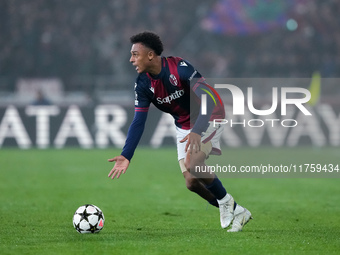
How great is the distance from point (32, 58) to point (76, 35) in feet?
7.54

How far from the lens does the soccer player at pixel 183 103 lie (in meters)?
6.96

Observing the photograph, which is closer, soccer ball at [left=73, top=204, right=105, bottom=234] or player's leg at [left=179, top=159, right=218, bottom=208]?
soccer ball at [left=73, top=204, right=105, bottom=234]

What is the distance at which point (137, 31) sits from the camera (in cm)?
2809

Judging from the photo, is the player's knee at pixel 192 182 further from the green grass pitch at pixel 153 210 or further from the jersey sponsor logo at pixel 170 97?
the jersey sponsor logo at pixel 170 97

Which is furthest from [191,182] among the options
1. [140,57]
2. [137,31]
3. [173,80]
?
[137,31]

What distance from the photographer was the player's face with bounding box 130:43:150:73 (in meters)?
6.97

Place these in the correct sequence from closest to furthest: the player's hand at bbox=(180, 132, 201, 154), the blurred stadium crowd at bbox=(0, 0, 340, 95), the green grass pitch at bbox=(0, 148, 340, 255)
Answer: the green grass pitch at bbox=(0, 148, 340, 255), the player's hand at bbox=(180, 132, 201, 154), the blurred stadium crowd at bbox=(0, 0, 340, 95)

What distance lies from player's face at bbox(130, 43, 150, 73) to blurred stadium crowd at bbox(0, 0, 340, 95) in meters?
18.5

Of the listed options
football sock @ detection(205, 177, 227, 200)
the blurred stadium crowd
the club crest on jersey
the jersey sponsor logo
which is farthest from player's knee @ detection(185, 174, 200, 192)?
the blurred stadium crowd

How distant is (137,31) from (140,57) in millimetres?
21403

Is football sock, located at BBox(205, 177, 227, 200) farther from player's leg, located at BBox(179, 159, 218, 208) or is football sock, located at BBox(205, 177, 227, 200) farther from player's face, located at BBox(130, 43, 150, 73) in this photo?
player's face, located at BBox(130, 43, 150, 73)

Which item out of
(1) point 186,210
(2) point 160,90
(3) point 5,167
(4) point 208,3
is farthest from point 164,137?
(2) point 160,90

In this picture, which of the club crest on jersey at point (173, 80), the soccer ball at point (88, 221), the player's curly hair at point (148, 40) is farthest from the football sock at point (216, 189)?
the player's curly hair at point (148, 40)

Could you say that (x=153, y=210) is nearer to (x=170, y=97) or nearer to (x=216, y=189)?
(x=216, y=189)
